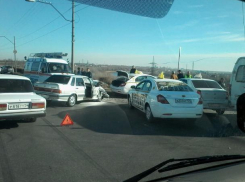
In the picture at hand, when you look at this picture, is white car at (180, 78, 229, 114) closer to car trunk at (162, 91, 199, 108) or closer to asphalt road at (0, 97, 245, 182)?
asphalt road at (0, 97, 245, 182)

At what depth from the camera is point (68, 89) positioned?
11891mm

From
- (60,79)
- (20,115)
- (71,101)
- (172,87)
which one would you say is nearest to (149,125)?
(172,87)

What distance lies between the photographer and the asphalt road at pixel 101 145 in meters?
4.18

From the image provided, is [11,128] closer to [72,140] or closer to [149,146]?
[72,140]

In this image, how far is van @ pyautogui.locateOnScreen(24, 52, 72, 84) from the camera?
16.9 meters

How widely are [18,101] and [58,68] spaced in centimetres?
1068

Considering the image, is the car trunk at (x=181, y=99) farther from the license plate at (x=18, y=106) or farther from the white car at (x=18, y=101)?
the license plate at (x=18, y=106)

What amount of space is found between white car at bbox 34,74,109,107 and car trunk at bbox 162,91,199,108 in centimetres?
530

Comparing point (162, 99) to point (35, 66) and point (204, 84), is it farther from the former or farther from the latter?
point (35, 66)

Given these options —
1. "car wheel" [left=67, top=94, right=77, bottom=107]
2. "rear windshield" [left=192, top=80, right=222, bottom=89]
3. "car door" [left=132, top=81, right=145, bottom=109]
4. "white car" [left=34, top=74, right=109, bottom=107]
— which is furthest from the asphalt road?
"car wheel" [left=67, top=94, right=77, bottom=107]

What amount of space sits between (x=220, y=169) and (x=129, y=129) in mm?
5240

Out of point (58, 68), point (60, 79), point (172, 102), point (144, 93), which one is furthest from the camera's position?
point (58, 68)

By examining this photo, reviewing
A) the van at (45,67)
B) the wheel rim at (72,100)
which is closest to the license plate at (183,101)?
the wheel rim at (72,100)

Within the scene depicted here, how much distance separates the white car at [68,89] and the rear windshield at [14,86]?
3.28 meters
